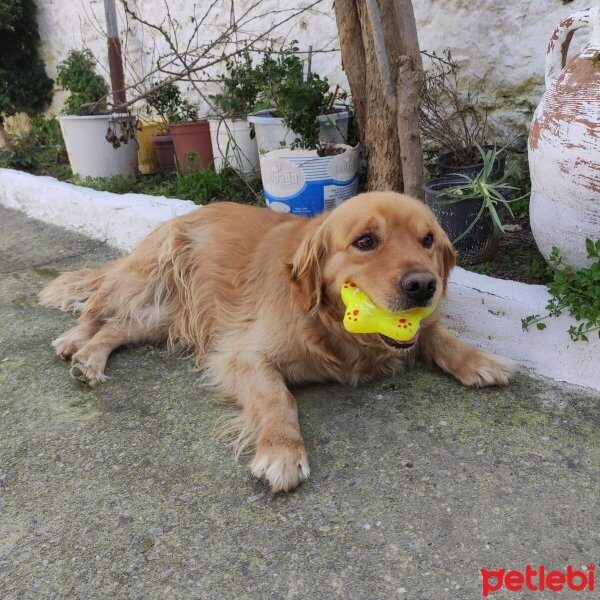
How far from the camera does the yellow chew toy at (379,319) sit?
2.33 metres

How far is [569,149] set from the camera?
262cm

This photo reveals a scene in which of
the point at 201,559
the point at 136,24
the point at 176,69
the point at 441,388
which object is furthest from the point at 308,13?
the point at 201,559

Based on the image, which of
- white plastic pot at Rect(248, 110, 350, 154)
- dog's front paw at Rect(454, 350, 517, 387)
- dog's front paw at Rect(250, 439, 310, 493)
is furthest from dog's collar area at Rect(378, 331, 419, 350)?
white plastic pot at Rect(248, 110, 350, 154)

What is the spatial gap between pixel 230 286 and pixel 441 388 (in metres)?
1.23

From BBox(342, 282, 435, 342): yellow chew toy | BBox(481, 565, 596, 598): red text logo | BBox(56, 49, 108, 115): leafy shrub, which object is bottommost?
BBox(481, 565, 596, 598): red text logo

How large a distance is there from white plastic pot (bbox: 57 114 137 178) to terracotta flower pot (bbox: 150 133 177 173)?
0.95 feet

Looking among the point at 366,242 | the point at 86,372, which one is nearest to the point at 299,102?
the point at 366,242

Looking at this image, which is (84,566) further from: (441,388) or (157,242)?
(157,242)

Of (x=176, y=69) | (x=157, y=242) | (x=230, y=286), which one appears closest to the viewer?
(x=230, y=286)

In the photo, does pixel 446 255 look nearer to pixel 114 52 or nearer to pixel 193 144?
pixel 193 144

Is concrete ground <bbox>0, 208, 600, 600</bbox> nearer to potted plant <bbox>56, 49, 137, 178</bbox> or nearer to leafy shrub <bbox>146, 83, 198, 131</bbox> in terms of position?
potted plant <bbox>56, 49, 137, 178</bbox>

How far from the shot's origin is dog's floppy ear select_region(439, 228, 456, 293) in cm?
263

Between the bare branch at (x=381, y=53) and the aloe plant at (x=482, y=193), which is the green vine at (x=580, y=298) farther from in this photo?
the bare branch at (x=381, y=53)

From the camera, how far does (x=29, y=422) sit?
107 inches
